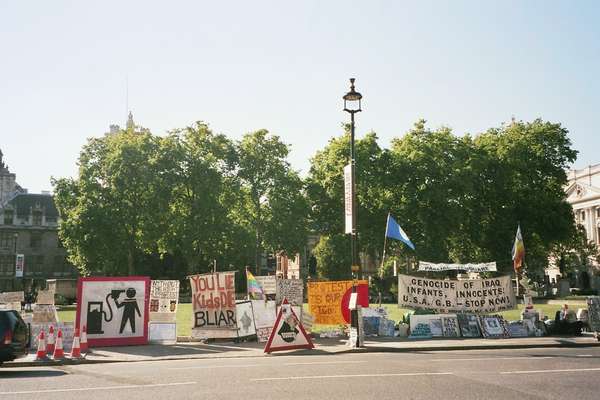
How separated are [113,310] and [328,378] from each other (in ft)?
36.0

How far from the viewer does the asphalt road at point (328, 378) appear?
9.77 meters

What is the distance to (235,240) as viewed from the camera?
2325 inches

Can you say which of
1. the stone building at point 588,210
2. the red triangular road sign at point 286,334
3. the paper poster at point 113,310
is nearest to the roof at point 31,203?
the stone building at point 588,210

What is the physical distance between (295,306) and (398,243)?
38.0 meters

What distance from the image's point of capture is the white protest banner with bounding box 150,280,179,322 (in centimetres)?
2153

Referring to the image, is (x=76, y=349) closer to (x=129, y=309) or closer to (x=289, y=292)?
(x=129, y=309)

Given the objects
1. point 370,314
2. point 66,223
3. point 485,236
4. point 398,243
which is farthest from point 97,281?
point 485,236

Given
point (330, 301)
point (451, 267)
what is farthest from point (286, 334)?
point (451, 267)

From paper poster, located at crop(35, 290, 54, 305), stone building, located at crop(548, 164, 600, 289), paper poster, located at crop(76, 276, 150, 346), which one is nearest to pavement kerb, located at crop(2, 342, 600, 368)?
paper poster, located at crop(76, 276, 150, 346)

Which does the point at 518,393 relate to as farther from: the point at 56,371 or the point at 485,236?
the point at 485,236

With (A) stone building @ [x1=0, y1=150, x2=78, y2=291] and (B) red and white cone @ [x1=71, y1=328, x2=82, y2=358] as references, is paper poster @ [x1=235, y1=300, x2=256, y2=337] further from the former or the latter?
(A) stone building @ [x1=0, y1=150, x2=78, y2=291]

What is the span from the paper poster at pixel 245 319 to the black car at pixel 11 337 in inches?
313

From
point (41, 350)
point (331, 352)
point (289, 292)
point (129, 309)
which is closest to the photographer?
point (41, 350)

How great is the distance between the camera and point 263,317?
21328 millimetres
